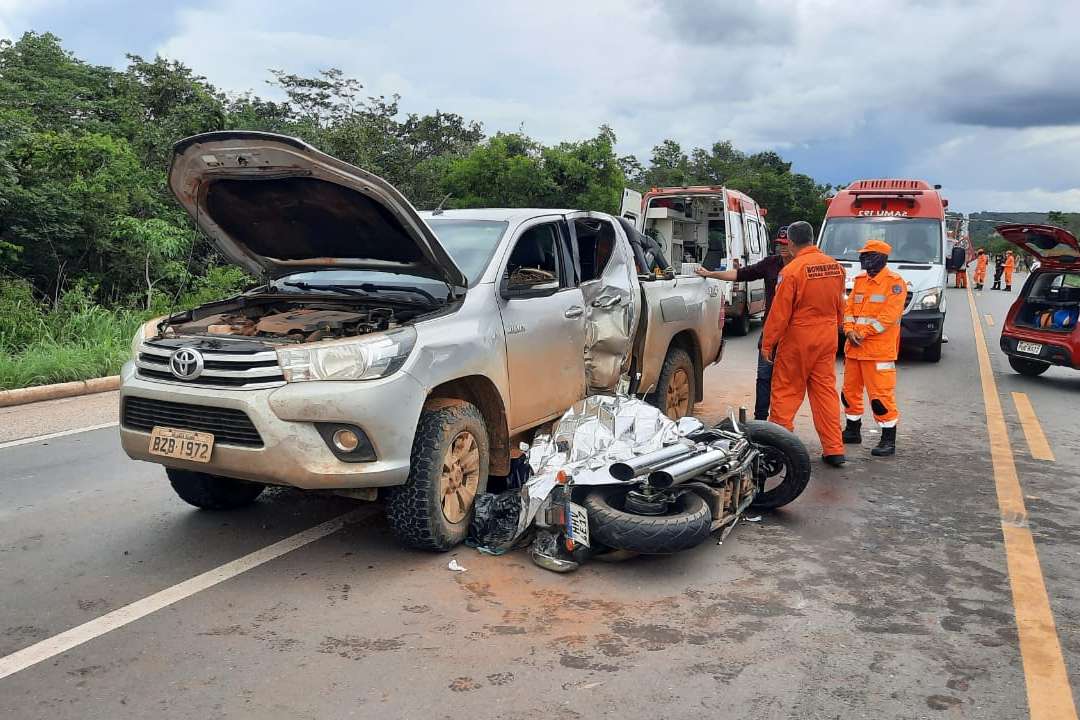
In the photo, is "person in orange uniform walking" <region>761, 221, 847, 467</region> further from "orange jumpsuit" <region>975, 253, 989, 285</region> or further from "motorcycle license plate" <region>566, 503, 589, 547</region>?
"orange jumpsuit" <region>975, 253, 989, 285</region>

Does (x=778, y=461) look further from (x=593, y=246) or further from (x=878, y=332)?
(x=878, y=332)

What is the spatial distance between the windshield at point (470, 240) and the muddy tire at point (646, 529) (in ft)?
4.76

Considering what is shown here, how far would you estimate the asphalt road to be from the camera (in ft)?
10.00

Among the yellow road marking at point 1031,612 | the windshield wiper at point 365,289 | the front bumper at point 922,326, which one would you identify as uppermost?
the windshield wiper at point 365,289

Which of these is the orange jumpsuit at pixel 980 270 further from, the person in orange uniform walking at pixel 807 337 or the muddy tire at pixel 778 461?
the muddy tire at pixel 778 461

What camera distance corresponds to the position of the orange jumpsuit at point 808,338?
20.6 feet

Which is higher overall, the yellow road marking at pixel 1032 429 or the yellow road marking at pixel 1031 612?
the yellow road marking at pixel 1031 612

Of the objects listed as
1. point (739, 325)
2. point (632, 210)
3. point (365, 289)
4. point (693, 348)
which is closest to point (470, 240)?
point (365, 289)

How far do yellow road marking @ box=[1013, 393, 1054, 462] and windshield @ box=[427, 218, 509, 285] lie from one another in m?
4.76

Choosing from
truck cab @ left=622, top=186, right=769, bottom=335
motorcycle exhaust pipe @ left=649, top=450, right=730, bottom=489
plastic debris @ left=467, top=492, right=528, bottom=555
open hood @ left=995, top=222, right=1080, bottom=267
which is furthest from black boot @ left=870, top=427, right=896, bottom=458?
truck cab @ left=622, top=186, right=769, bottom=335

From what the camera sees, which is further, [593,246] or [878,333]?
[878,333]

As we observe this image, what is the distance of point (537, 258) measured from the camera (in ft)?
18.3

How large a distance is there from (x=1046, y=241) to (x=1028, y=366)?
2037mm

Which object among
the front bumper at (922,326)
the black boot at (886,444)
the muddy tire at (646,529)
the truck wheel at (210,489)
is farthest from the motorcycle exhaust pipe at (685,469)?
the front bumper at (922,326)
